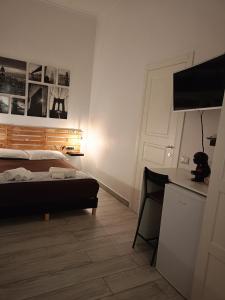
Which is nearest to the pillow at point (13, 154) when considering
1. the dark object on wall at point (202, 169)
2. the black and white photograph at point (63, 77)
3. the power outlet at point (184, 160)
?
the black and white photograph at point (63, 77)

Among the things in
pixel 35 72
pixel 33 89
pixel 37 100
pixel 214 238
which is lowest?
pixel 214 238

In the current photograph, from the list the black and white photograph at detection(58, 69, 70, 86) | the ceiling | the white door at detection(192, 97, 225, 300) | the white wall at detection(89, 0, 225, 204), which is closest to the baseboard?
the white wall at detection(89, 0, 225, 204)

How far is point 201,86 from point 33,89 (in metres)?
3.38

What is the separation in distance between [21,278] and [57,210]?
1099 millimetres

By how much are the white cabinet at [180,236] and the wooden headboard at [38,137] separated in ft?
10.5

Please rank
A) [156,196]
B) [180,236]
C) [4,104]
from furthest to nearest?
[4,104]
[156,196]
[180,236]

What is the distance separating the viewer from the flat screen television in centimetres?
196

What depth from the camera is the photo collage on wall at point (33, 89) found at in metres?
4.21

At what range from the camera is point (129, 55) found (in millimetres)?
3770

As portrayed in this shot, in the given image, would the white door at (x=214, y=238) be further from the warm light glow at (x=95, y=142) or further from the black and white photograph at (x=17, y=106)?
the black and white photograph at (x=17, y=106)

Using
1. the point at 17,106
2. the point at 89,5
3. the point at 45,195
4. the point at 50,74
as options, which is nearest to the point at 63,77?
the point at 50,74

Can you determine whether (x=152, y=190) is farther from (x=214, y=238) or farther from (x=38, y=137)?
(x=38, y=137)

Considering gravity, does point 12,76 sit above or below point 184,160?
above

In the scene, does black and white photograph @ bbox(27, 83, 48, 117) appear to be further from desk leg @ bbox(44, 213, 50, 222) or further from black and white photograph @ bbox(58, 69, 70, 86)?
desk leg @ bbox(44, 213, 50, 222)
